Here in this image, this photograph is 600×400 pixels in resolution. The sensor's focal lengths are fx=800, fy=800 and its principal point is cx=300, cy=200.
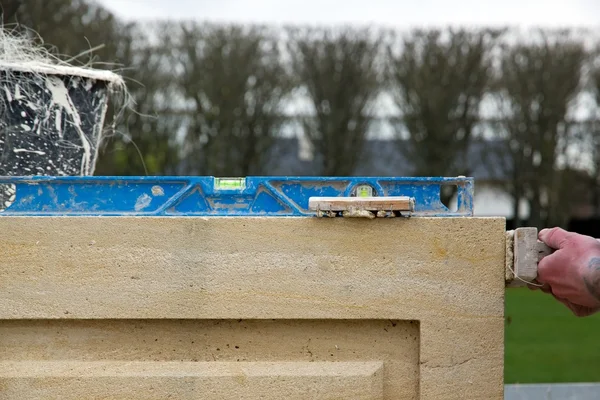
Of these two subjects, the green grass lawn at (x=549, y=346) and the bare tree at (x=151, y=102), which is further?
the bare tree at (x=151, y=102)

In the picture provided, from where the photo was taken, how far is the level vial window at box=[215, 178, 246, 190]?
3.01 meters

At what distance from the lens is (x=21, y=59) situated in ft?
12.0

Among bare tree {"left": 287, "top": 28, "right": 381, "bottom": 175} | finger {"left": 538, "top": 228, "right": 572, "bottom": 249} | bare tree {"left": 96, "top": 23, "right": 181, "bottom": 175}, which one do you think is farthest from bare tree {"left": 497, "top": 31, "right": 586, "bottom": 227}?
finger {"left": 538, "top": 228, "right": 572, "bottom": 249}

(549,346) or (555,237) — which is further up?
(555,237)

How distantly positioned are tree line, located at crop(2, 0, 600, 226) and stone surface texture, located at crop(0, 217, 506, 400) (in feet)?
44.5

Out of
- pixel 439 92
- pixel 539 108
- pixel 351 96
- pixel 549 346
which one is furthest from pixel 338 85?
pixel 549 346

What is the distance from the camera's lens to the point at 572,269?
110 inches

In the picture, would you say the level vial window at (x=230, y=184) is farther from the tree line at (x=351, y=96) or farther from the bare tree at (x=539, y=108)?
the bare tree at (x=539, y=108)

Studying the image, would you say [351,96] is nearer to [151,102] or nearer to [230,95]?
[230,95]

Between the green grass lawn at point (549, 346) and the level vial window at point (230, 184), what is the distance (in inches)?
176

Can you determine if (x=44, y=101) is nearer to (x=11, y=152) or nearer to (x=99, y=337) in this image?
(x=11, y=152)

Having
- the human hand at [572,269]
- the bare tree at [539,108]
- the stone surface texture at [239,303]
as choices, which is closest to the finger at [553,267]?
the human hand at [572,269]

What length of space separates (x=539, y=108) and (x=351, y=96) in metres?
4.57

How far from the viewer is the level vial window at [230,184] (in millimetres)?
3012
